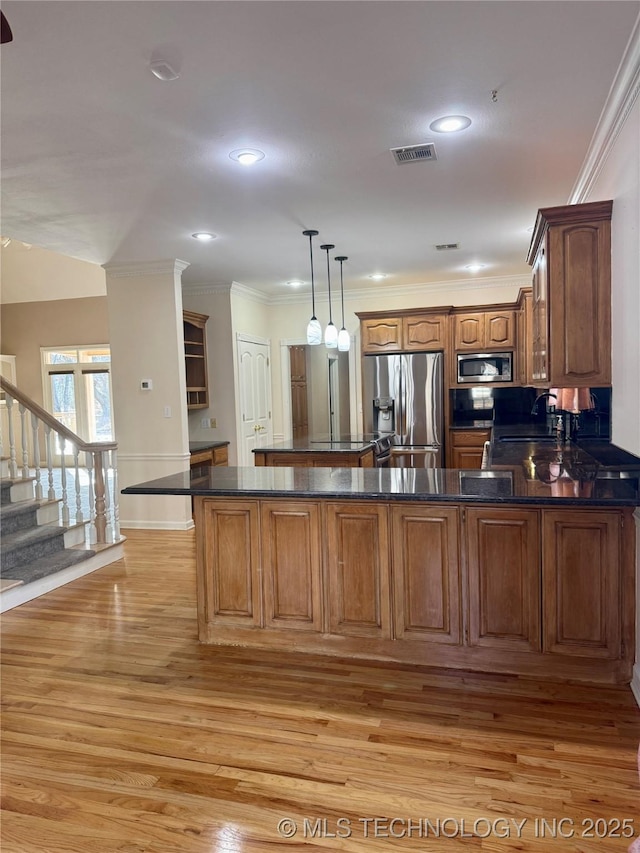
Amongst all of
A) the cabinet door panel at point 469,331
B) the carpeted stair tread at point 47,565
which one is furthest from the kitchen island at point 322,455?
the cabinet door panel at point 469,331

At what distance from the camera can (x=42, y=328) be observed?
32.7ft

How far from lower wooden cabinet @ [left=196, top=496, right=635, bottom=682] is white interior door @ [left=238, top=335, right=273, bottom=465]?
144 inches

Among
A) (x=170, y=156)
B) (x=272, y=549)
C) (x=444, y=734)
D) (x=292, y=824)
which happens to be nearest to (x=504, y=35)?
(x=170, y=156)

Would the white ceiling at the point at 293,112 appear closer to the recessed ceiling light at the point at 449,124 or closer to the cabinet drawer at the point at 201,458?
the recessed ceiling light at the point at 449,124

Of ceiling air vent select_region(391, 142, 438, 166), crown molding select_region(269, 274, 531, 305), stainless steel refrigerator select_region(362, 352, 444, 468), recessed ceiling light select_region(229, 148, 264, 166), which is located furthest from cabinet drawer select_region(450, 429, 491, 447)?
recessed ceiling light select_region(229, 148, 264, 166)

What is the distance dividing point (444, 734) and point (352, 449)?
2946mm

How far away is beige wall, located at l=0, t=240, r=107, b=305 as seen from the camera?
9750 millimetres

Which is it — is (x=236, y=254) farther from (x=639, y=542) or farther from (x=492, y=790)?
(x=492, y=790)

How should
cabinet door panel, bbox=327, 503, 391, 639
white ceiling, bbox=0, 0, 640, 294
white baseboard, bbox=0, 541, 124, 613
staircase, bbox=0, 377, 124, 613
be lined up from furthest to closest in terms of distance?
staircase, bbox=0, 377, 124, 613, white baseboard, bbox=0, 541, 124, 613, cabinet door panel, bbox=327, 503, 391, 639, white ceiling, bbox=0, 0, 640, 294

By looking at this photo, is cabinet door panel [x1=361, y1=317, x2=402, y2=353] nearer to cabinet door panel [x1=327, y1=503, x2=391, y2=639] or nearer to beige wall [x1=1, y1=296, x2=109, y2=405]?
cabinet door panel [x1=327, y1=503, x2=391, y2=639]

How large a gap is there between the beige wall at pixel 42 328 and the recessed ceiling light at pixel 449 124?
801 centimetres

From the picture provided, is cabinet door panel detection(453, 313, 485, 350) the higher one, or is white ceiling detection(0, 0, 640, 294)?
white ceiling detection(0, 0, 640, 294)

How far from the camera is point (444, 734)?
2.22 meters

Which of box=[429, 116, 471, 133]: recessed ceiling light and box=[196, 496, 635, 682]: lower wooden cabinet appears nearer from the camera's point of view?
box=[196, 496, 635, 682]: lower wooden cabinet
